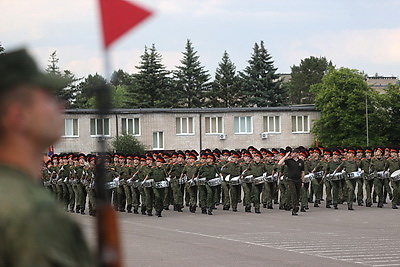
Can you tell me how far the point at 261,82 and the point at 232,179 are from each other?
220ft

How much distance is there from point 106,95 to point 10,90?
0.46 metres

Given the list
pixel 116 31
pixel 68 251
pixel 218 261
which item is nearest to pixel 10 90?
pixel 68 251

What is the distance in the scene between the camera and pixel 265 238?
1861 centimetres

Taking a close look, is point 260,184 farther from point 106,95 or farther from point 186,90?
point 186,90

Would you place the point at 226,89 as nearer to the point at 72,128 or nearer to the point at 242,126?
the point at 242,126

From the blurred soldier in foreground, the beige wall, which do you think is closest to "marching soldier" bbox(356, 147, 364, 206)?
the blurred soldier in foreground

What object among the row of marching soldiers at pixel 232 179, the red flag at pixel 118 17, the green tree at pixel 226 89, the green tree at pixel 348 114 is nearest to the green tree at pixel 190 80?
the green tree at pixel 226 89

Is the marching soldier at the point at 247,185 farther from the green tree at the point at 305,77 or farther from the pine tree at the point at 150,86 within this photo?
the green tree at the point at 305,77

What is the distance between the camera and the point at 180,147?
71.8 metres

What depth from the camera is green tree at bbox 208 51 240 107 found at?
101625 millimetres

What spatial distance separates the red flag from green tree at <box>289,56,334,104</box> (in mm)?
136919

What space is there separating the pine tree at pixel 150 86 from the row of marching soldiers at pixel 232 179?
6087 cm

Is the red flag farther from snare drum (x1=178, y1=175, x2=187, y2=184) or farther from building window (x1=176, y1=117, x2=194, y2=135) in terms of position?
building window (x1=176, y1=117, x2=194, y2=135)

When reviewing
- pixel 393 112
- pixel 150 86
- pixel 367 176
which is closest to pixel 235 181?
pixel 367 176
